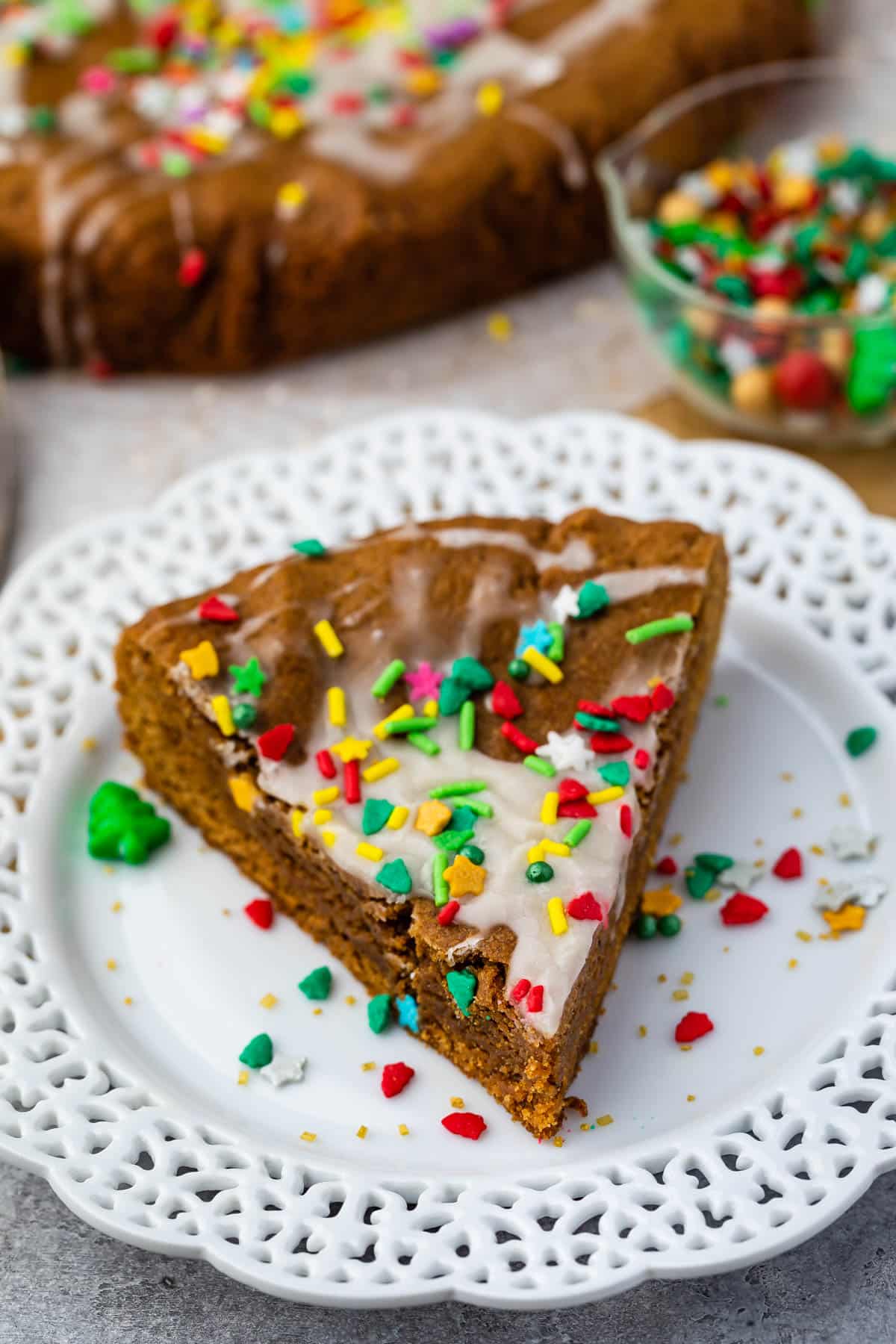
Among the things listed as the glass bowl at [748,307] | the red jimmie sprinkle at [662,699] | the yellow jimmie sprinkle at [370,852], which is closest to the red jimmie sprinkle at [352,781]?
the yellow jimmie sprinkle at [370,852]

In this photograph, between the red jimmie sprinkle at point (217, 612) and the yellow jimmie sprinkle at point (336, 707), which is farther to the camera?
the red jimmie sprinkle at point (217, 612)

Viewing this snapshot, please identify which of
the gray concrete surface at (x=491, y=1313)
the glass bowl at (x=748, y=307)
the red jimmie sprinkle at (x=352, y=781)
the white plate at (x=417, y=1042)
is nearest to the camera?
the white plate at (x=417, y=1042)

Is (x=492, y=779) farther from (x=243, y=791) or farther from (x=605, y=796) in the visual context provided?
(x=243, y=791)

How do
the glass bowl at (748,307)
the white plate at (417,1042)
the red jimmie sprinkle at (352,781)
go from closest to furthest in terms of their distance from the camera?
1. the white plate at (417,1042)
2. the red jimmie sprinkle at (352,781)
3. the glass bowl at (748,307)

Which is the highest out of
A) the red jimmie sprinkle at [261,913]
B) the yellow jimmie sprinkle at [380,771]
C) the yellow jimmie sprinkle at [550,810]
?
the yellow jimmie sprinkle at [380,771]

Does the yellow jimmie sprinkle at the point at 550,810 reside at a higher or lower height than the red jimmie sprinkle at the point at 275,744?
lower

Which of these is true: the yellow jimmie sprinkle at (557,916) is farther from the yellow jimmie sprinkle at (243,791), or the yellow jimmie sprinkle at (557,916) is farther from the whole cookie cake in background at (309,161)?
the whole cookie cake in background at (309,161)

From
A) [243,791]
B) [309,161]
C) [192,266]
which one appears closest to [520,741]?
[243,791]

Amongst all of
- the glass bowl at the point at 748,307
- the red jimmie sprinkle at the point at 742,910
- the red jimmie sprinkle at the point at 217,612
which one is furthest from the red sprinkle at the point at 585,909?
the glass bowl at the point at 748,307
